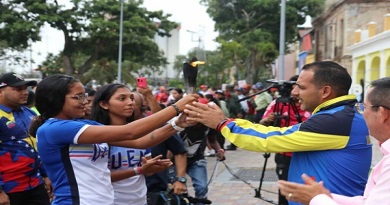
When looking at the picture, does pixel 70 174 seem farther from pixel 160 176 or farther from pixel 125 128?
pixel 160 176

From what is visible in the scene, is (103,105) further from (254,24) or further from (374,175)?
(254,24)

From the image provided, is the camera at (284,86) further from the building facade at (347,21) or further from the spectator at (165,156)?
the building facade at (347,21)

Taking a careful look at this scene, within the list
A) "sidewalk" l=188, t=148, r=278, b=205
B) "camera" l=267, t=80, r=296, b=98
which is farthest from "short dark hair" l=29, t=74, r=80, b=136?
"sidewalk" l=188, t=148, r=278, b=205

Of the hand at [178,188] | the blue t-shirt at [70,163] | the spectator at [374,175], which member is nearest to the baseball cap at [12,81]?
the hand at [178,188]

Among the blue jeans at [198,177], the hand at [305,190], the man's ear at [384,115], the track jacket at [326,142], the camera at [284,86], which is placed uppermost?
the camera at [284,86]

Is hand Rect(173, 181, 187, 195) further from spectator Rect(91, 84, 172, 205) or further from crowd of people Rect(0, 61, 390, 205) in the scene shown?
crowd of people Rect(0, 61, 390, 205)

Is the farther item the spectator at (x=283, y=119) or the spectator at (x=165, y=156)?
the spectator at (x=283, y=119)

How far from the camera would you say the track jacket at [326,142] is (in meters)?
3.00

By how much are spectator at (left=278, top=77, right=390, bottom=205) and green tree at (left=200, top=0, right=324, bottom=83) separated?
2955cm

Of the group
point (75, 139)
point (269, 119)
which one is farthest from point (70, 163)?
point (269, 119)

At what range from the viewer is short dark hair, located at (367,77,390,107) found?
2.35 meters

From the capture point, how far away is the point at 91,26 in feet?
83.5

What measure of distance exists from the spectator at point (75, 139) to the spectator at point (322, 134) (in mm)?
409

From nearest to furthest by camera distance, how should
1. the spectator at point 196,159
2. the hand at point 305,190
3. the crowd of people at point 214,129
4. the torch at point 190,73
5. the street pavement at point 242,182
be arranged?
the hand at point 305,190, the crowd of people at point 214,129, the torch at point 190,73, the spectator at point 196,159, the street pavement at point 242,182
